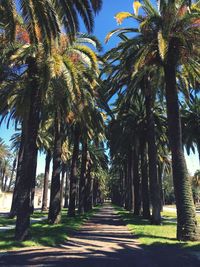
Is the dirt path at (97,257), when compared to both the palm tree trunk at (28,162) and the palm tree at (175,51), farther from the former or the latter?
the palm tree at (175,51)

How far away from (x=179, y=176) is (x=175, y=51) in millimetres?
5978

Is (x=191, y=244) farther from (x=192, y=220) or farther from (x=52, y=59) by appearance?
(x=52, y=59)

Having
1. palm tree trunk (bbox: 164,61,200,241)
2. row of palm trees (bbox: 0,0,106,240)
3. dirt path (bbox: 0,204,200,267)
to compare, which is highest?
row of palm trees (bbox: 0,0,106,240)

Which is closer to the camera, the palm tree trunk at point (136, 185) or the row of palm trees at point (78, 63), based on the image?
the row of palm trees at point (78, 63)

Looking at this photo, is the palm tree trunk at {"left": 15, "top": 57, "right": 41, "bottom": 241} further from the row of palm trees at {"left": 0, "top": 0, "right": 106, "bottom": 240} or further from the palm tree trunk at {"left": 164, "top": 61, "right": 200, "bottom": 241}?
the palm tree trunk at {"left": 164, "top": 61, "right": 200, "bottom": 241}

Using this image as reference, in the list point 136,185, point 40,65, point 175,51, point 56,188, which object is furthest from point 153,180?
point 40,65

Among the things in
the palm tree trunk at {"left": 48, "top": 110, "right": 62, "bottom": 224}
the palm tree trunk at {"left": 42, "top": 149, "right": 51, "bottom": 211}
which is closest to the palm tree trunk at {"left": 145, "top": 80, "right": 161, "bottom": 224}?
the palm tree trunk at {"left": 48, "top": 110, "right": 62, "bottom": 224}

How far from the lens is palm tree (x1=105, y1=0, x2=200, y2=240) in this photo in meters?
14.9

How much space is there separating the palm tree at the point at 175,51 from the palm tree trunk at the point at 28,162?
4.74 m

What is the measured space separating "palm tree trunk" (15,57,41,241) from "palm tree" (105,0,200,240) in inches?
187

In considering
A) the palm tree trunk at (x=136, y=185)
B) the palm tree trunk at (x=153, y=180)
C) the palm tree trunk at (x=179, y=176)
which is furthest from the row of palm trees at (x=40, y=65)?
the palm tree trunk at (x=136, y=185)

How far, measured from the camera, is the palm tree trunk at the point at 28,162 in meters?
14.1

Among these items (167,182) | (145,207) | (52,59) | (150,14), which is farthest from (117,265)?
(167,182)

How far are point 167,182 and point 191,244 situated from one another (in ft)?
336
